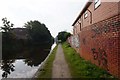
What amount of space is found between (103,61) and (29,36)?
66.3m

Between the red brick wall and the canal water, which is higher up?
the red brick wall

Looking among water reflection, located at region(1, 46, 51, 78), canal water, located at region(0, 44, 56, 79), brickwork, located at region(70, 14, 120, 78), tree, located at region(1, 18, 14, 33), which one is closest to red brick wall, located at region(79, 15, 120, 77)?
brickwork, located at region(70, 14, 120, 78)

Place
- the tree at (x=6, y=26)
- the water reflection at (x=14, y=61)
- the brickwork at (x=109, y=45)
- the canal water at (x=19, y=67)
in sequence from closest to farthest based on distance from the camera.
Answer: the brickwork at (x=109, y=45) < the canal water at (x=19, y=67) < the water reflection at (x=14, y=61) < the tree at (x=6, y=26)

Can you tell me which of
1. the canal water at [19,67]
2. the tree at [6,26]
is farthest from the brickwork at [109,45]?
the tree at [6,26]

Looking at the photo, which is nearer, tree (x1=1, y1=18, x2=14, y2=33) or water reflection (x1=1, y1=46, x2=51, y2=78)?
water reflection (x1=1, y1=46, x2=51, y2=78)

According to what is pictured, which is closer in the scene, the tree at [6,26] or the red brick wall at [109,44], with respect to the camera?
the red brick wall at [109,44]

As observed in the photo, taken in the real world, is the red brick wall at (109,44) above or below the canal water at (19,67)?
above

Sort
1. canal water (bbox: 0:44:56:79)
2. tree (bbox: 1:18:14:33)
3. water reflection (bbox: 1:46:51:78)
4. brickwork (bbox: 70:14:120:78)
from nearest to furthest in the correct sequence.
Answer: brickwork (bbox: 70:14:120:78)
canal water (bbox: 0:44:56:79)
water reflection (bbox: 1:46:51:78)
tree (bbox: 1:18:14:33)

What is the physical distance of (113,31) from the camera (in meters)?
9.84

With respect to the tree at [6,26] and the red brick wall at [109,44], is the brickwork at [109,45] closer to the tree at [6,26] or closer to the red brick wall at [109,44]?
the red brick wall at [109,44]

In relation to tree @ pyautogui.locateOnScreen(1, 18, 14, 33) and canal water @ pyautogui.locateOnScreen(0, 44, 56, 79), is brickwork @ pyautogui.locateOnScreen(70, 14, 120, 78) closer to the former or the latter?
canal water @ pyautogui.locateOnScreen(0, 44, 56, 79)

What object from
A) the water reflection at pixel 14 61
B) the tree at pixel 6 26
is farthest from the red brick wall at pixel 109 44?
the tree at pixel 6 26

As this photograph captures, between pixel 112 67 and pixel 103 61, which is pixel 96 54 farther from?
pixel 112 67

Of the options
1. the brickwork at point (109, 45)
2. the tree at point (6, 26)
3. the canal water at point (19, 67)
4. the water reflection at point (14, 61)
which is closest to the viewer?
the brickwork at point (109, 45)
